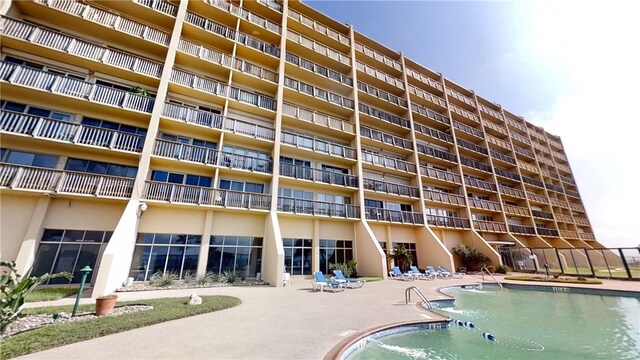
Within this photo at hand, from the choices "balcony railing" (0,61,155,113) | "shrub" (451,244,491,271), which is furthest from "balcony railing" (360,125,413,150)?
"balcony railing" (0,61,155,113)

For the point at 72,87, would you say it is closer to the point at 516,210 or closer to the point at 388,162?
the point at 388,162

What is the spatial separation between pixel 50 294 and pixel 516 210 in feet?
142

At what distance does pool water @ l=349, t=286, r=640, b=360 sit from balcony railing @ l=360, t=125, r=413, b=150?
15.8 meters

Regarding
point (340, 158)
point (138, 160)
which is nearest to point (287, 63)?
point (340, 158)

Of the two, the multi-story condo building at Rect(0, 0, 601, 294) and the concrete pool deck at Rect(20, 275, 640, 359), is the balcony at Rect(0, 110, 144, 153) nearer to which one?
the multi-story condo building at Rect(0, 0, 601, 294)

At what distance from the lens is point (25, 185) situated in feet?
36.1

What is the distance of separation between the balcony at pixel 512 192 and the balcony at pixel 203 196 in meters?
31.5

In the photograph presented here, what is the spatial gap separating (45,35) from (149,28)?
203 inches

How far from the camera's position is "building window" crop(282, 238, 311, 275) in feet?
59.4

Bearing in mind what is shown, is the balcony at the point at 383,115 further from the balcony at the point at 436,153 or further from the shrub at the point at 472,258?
the shrub at the point at 472,258

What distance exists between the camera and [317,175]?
758 inches

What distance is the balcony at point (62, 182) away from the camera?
35.7 ft

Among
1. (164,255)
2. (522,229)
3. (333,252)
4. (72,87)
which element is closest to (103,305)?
(164,255)

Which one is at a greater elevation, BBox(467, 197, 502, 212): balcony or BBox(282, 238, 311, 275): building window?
BBox(467, 197, 502, 212): balcony
